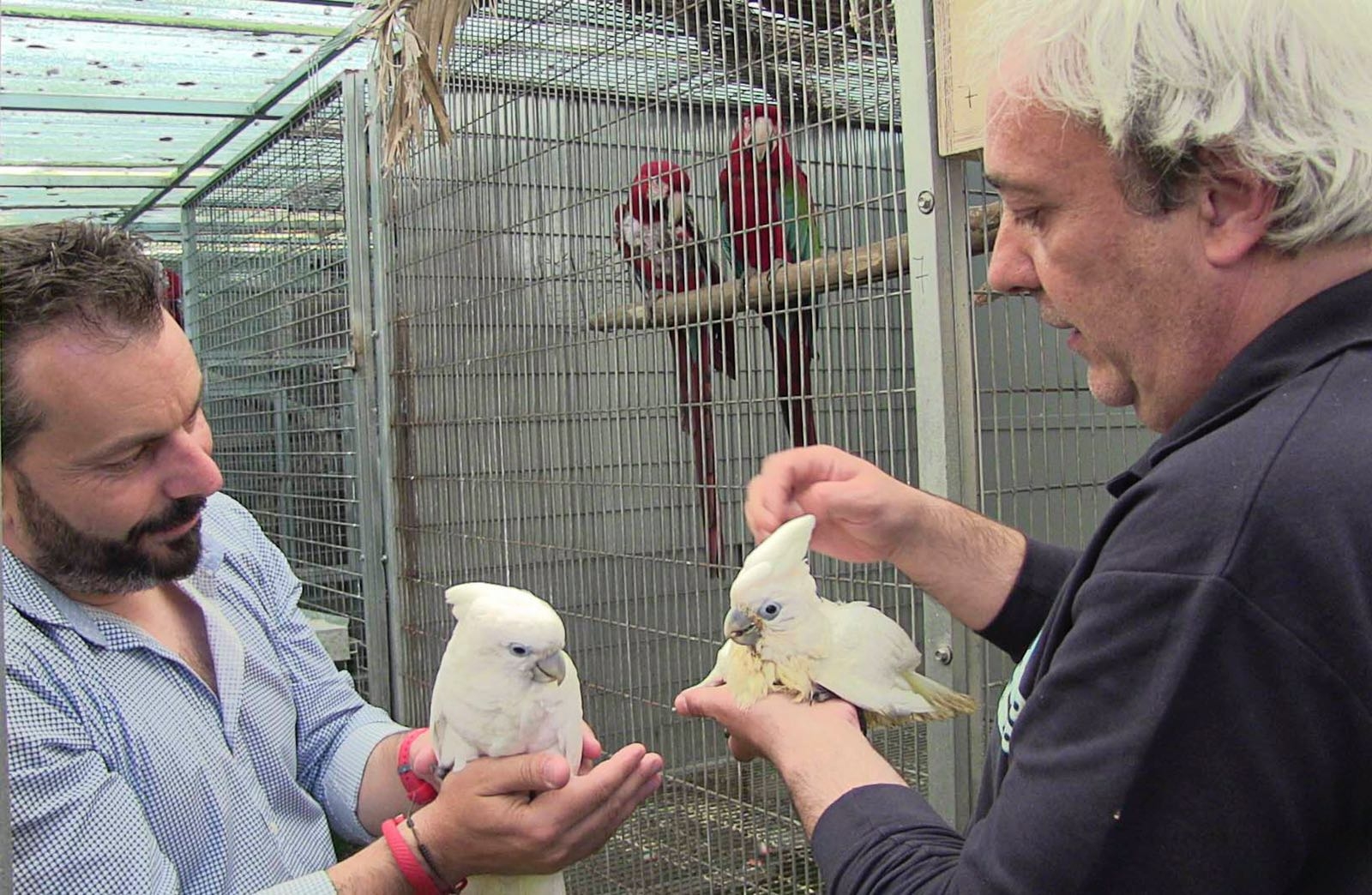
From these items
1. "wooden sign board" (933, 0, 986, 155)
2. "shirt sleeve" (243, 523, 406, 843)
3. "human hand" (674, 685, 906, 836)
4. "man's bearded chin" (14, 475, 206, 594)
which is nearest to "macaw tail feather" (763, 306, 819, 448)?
"wooden sign board" (933, 0, 986, 155)

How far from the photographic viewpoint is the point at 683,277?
1.96m

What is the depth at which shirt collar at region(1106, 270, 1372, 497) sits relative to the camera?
0.66 metres

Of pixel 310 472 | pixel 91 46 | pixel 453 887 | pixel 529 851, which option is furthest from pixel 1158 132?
pixel 91 46

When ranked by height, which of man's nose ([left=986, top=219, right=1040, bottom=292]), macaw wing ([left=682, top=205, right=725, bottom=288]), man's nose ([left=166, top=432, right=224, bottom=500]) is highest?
macaw wing ([left=682, top=205, right=725, bottom=288])

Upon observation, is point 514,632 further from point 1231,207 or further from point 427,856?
point 1231,207

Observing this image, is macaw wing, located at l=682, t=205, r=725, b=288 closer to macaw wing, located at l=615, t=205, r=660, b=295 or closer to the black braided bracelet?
macaw wing, located at l=615, t=205, r=660, b=295

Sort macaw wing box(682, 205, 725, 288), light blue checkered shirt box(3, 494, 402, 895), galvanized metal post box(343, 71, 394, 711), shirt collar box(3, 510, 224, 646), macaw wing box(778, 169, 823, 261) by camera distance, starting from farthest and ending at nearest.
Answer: galvanized metal post box(343, 71, 394, 711)
macaw wing box(682, 205, 725, 288)
macaw wing box(778, 169, 823, 261)
shirt collar box(3, 510, 224, 646)
light blue checkered shirt box(3, 494, 402, 895)

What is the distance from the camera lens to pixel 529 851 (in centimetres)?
116

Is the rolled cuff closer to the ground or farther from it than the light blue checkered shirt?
closer to the ground

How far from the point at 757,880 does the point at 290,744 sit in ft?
2.98

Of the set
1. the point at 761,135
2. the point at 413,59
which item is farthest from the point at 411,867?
the point at 413,59

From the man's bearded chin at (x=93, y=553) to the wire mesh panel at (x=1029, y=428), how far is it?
0.98 m

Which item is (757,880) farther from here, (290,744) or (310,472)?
(310,472)

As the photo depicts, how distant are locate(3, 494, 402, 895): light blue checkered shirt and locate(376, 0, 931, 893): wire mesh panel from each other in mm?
654
